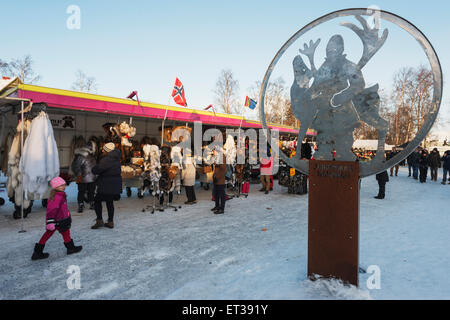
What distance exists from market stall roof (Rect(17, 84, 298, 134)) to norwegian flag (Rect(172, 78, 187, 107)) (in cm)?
67

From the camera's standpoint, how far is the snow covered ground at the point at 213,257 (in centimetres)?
293

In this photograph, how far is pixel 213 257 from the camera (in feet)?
12.8

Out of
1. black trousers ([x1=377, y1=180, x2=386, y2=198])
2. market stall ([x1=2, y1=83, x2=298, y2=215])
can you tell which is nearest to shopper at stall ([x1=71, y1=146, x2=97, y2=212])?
market stall ([x1=2, y1=83, x2=298, y2=215])

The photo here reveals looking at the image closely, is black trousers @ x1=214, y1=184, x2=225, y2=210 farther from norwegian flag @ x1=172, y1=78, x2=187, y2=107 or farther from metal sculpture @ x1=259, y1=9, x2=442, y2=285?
metal sculpture @ x1=259, y1=9, x2=442, y2=285

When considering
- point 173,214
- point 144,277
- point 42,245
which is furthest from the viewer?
point 173,214

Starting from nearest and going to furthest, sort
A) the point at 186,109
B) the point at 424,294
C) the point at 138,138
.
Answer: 1. the point at 424,294
2. the point at 186,109
3. the point at 138,138

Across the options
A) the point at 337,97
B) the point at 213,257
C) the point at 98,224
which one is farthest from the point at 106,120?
the point at 337,97

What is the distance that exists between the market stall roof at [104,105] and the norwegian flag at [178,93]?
667 mm

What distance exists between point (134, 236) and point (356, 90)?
4.19 m

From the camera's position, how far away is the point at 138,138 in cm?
947

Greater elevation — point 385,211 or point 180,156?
point 180,156

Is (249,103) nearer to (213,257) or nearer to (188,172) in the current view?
(188,172)

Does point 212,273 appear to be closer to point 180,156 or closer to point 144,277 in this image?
point 144,277
